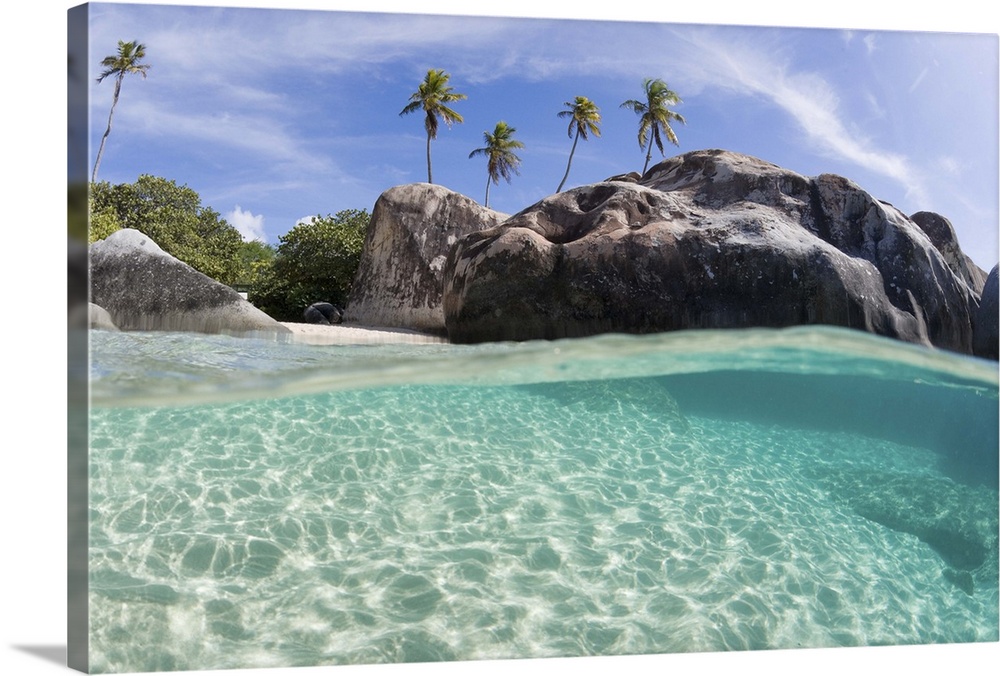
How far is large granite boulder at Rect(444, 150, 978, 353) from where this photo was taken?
Result: 6.93m

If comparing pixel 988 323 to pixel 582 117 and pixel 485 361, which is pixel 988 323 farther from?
pixel 485 361

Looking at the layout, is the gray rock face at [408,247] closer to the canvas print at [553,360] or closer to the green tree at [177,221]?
the canvas print at [553,360]

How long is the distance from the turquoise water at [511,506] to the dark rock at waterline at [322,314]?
7791 mm

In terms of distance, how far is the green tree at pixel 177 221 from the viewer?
19.9m

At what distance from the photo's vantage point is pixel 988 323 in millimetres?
6586

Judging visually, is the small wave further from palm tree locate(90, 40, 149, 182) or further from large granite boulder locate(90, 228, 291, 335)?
palm tree locate(90, 40, 149, 182)

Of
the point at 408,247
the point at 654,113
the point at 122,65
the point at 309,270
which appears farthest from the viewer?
the point at 309,270

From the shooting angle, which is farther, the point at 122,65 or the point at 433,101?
the point at 433,101

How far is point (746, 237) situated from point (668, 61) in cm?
229

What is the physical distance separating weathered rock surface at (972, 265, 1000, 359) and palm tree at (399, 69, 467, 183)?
208 inches

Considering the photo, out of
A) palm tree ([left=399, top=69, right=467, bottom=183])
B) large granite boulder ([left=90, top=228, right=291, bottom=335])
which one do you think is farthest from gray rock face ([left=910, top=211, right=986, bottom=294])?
large granite boulder ([left=90, top=228, right=291, bottom=335])

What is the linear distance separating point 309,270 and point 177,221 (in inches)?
288

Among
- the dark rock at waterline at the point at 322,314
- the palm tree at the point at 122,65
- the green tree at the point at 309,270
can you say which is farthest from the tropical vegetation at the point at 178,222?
the palm tree at the point at 122,65

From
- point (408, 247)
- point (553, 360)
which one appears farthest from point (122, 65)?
point (408, 247)
